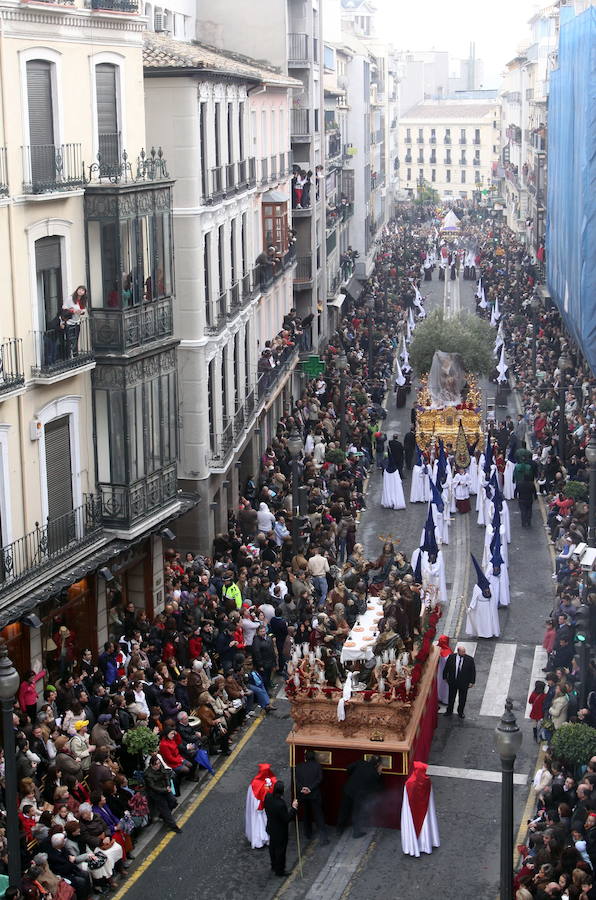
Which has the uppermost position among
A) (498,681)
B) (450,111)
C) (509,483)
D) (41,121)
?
(41,121)

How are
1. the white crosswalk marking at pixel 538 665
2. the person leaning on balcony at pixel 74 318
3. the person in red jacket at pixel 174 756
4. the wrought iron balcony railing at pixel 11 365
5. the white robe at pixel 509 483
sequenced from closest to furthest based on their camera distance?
1. the person in red jacket at pixel 174 756
2. the wrought iron balcony railing at pixel 11 365
3. the person leaning on balcony at pixel 74 318
4. the white crosswalk marking at pixel 538 665
5. the white robe at pixel 509 483

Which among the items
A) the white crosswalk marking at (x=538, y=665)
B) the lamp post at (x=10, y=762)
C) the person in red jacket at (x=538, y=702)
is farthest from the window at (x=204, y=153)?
the lamp post at (x=10, y=762)

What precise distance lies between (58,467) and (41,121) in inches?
213

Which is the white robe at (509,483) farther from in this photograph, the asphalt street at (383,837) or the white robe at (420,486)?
the asphalt street at (383,837)

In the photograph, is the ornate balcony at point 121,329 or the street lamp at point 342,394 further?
the street lamp at point 342,394

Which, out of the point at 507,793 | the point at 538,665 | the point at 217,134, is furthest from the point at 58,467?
the point at 217,134

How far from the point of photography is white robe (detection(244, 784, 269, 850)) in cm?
1948

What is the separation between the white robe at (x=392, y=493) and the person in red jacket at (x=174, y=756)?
16809 mm

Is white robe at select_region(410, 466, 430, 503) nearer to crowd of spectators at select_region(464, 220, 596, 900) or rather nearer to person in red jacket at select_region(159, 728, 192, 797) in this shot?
crowd of spectators at select_region(464, 220, 596, 900)

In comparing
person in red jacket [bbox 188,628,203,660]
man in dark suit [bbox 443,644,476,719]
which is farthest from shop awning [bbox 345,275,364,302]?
man in dark suit [bbox 443,644,476,719]

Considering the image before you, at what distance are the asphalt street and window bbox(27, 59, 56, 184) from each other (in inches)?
369

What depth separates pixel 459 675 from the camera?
24.1 metres

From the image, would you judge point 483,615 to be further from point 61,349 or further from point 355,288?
point 355,288

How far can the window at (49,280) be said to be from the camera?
2308 centimetres
